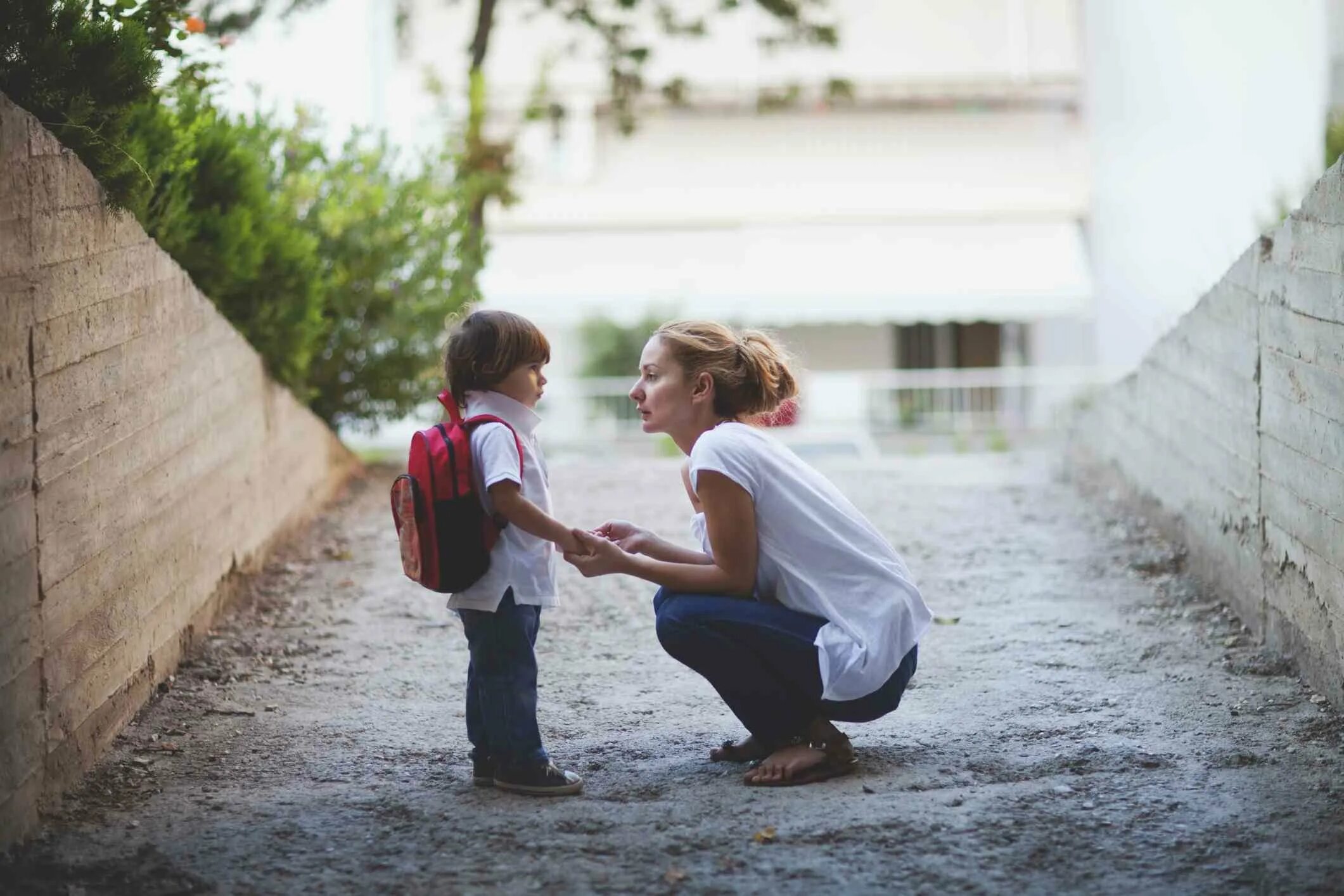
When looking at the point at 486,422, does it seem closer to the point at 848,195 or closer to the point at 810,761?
the point at 810,761

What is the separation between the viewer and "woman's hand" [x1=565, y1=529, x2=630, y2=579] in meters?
3.85

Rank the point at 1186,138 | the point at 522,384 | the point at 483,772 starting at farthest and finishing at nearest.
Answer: the point at 1186,138, the point at 483,772, the point at 522,384

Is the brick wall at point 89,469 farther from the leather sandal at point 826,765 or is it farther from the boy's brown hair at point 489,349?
the leather sandal at point 826,765

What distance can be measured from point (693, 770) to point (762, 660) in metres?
0.41

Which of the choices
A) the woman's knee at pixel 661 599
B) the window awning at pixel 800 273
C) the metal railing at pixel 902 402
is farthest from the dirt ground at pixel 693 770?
the window awning at pixel 800 273

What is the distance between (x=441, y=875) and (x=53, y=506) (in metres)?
1.40

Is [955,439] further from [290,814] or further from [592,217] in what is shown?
[290,814]

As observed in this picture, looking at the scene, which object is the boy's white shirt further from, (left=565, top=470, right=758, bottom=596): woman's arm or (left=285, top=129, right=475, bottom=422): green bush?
(left=285, top=129, right=475, bottom=422): green bush

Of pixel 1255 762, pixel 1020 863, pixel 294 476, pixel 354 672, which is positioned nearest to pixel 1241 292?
pixel 1255 762

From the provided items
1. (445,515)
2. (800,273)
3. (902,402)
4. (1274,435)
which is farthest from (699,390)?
(800,273)

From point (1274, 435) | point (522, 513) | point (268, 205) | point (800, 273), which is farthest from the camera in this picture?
point (800, 273)

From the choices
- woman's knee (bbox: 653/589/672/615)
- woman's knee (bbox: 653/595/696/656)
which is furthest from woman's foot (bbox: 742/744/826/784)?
woman's knee (bbox: 653/589/672/615)

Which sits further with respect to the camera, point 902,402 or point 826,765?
point 902,402

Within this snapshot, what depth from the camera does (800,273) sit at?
23.5m
